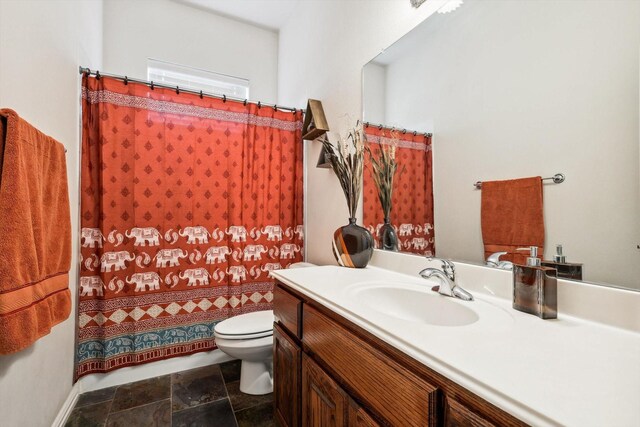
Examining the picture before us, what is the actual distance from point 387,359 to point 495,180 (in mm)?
750

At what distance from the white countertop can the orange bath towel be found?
3.26 ft

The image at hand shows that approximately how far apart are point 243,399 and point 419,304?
1311mm

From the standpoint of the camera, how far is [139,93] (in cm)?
192

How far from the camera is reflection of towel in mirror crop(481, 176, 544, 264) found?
3.04ft

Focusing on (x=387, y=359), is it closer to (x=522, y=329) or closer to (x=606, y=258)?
(x=522, y=329)

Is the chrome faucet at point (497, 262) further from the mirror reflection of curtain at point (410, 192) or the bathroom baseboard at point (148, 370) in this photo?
the bathroom baseboard at point (148, 370)

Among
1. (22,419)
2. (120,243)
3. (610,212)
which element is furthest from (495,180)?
(120,243)

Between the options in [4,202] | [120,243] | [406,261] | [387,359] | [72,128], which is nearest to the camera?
[387,359]

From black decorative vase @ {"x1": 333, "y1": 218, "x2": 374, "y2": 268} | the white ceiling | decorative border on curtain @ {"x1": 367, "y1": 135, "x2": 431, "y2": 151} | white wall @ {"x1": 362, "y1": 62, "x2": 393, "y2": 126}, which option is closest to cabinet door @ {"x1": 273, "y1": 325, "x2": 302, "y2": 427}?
black decorative vase @ {"x1": 333, "y1": 218, "x2": 374, "y2": 268}

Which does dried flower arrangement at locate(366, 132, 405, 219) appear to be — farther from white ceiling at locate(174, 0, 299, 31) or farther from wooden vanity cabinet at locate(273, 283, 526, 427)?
white ceiling at locate(174, 0, 299, 31)

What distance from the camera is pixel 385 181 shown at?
5.12ft

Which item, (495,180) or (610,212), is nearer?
(610,212)

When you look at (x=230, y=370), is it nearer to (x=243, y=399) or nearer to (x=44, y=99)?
(x=243, y=399)

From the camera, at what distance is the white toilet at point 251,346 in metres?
1.66
